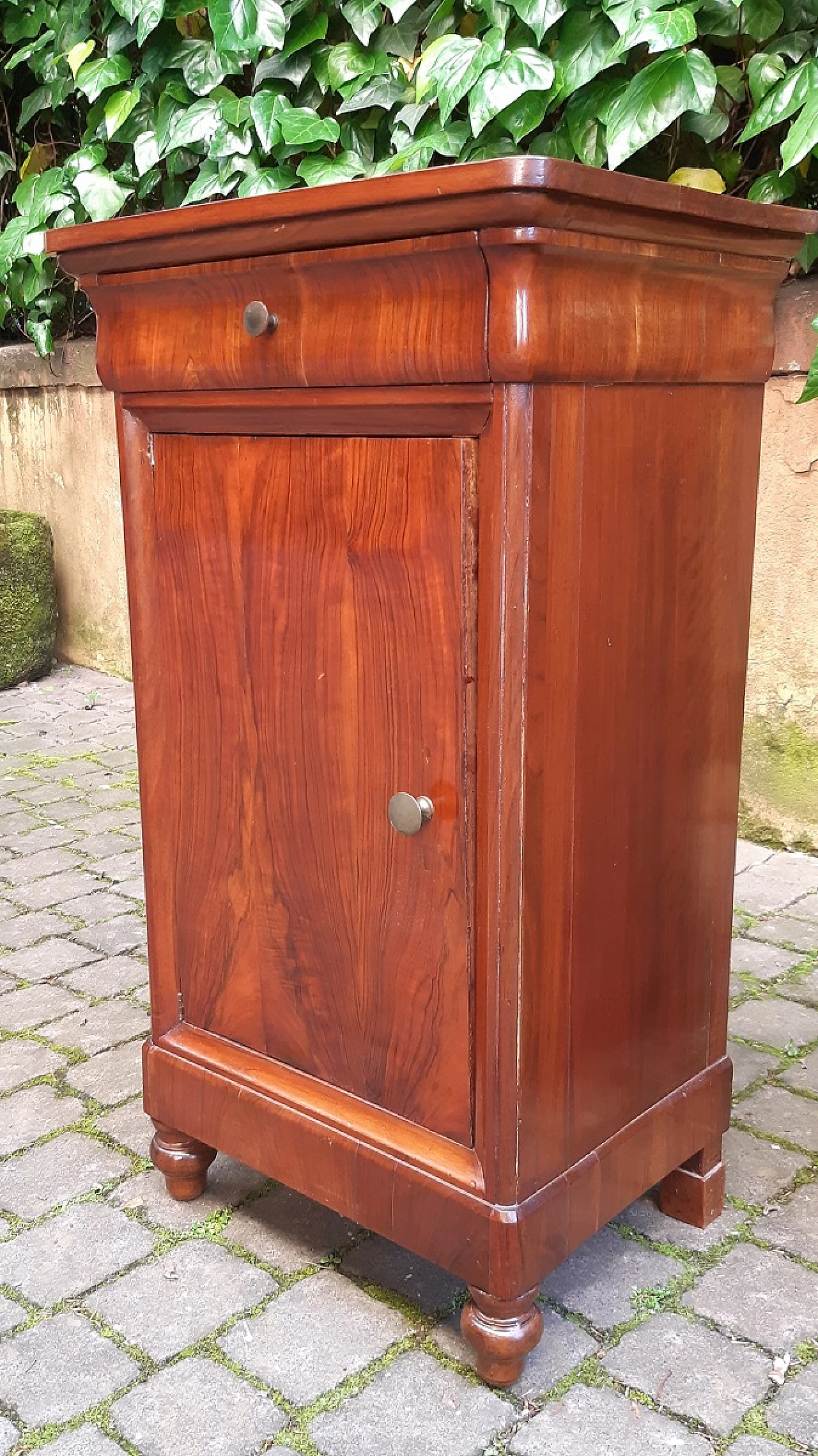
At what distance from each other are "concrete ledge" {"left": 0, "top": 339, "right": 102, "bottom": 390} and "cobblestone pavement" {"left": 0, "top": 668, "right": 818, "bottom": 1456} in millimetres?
3081

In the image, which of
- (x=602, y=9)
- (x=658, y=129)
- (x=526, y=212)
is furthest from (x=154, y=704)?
(x=602, y=9)

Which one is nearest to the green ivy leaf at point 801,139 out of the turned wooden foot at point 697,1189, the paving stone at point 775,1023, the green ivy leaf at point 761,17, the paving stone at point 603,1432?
the green ivy leaf at point 761,17

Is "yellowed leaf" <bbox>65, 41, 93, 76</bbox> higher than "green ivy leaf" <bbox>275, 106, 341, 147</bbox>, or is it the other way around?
"yellowed leaf" <bbox>65, 41, 93, 76</bbox>

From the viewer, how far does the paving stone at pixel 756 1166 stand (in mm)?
1948

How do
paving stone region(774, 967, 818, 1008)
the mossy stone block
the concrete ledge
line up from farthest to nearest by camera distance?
1. the mossy stone block
2. the concrete ledge
3. paving stone region(774, 967, 818, 1008)

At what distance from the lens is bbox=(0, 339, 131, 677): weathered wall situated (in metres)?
4.88

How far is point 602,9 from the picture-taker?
9.12ft

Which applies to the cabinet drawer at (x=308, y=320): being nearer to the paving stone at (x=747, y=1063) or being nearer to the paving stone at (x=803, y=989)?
the paving stone at (x=747, y=1063)

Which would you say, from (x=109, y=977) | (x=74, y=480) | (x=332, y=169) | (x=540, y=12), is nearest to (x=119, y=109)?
(x=332, y=169)

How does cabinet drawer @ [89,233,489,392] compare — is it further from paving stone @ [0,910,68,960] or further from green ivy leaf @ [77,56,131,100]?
green ivy leaf @ [77,56,131,100]

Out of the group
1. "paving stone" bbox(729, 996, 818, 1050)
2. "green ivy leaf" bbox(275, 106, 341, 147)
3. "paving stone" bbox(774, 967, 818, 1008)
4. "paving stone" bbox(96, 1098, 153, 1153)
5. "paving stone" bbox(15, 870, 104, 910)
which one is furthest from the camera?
"green ivy leaf" bbox(275, 106, 341, 147)

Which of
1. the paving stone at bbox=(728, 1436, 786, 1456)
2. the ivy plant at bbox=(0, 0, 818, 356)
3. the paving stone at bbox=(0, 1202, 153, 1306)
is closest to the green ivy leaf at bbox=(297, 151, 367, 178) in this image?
the ivy plant at bbox=(0, 0, 818, 356)

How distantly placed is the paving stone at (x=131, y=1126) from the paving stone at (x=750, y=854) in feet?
5.27

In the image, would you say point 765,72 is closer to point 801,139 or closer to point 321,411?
point 801,139
